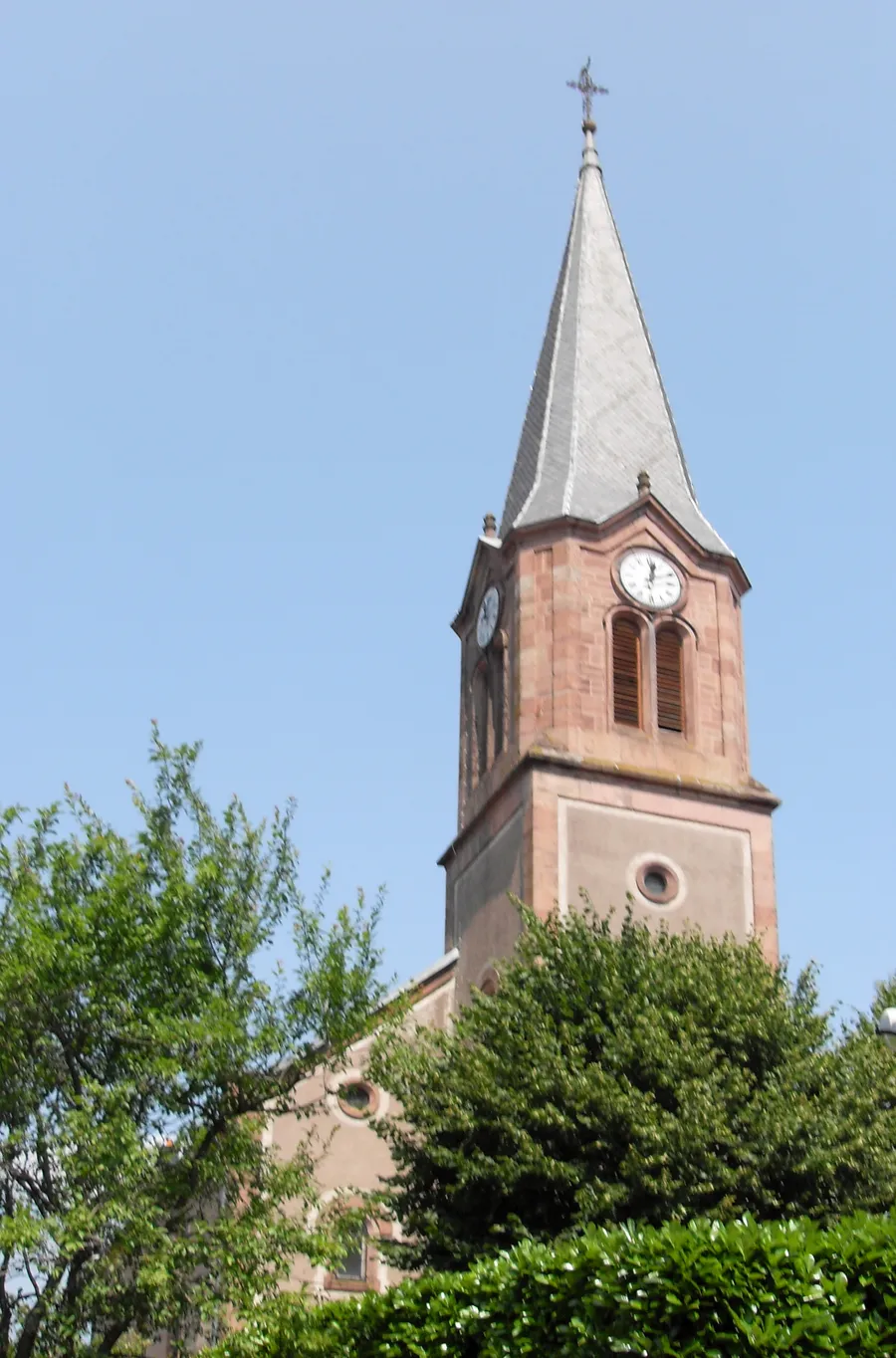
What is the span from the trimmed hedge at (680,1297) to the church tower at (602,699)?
522 inches

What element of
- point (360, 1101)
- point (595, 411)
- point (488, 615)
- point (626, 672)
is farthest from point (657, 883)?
point (595, 411)

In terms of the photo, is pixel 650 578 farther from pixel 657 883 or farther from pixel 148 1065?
pixel 148 1065

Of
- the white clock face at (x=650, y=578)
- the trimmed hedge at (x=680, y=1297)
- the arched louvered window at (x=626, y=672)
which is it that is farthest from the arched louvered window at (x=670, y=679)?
the trimmed hedge at (x=680, y=1297)

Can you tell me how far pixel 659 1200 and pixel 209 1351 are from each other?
5896 millimetres

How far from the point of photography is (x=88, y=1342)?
22531mm

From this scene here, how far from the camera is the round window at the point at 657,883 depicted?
31.2 m

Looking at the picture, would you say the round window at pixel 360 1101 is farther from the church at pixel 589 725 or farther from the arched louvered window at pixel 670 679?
the arched louvered window at pixel 670 679

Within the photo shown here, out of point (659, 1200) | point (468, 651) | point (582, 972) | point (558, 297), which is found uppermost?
point (558, 297)

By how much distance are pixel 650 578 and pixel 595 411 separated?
17.6ft

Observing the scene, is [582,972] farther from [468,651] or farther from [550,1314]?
[468,651]

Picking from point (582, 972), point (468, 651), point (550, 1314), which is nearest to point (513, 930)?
point (582, 972)

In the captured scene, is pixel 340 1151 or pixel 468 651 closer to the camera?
pixel 340 1151

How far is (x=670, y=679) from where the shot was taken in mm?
34250

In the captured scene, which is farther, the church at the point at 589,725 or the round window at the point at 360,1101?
the church at the point at 589,725
